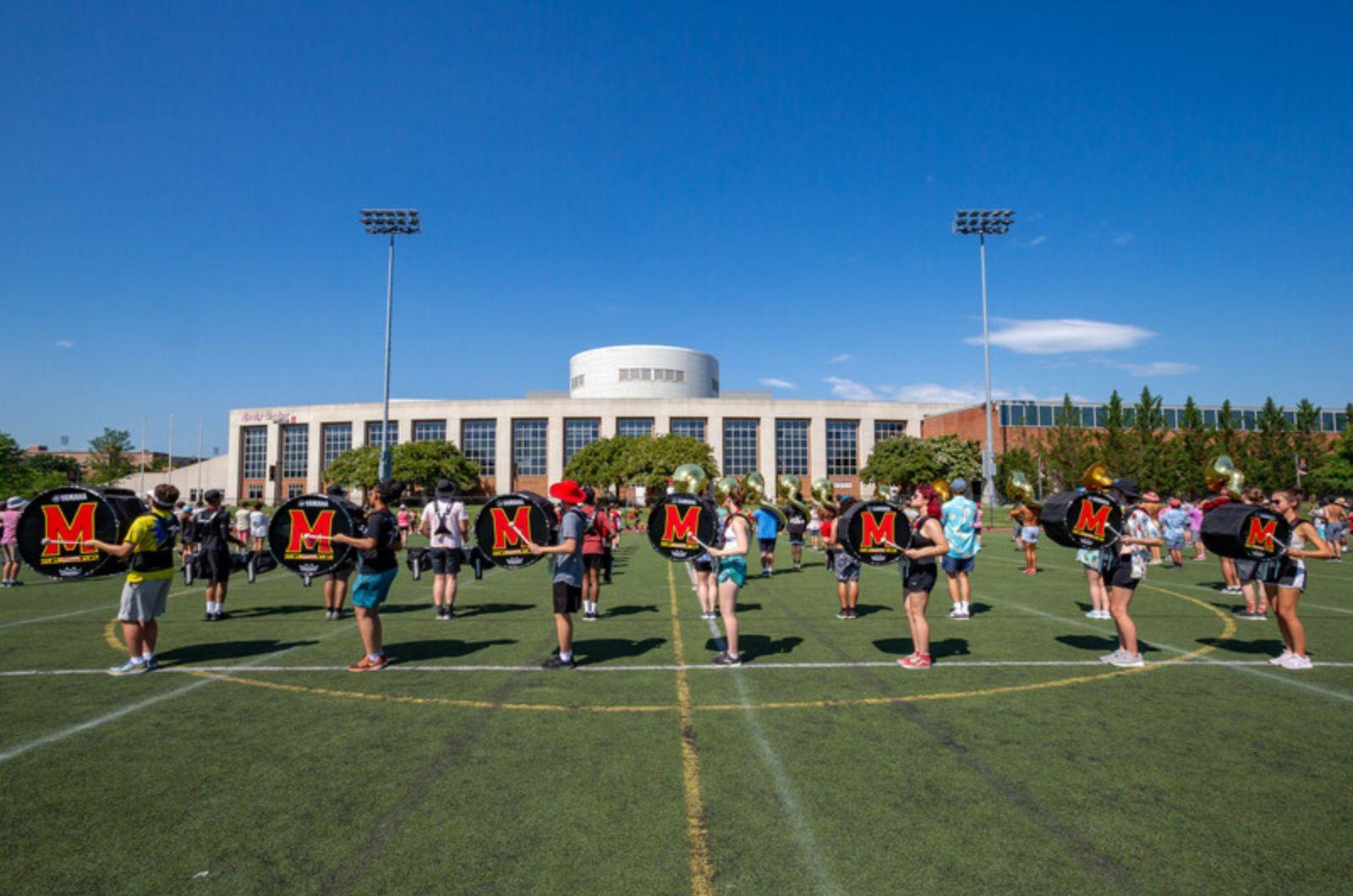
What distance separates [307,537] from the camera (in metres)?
7.85

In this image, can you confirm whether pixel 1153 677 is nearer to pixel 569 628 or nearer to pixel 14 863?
pixel 569 628

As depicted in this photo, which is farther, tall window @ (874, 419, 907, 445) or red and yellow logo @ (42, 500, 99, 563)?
tall window @ (874, 419, 907, 445)

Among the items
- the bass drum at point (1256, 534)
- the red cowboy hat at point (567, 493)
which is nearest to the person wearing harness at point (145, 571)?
the red cowboy hat at point (567, 493)

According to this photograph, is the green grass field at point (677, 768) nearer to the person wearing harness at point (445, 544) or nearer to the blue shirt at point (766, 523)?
the person wearing harness at point (445, 544)

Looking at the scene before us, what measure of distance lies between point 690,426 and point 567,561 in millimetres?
82963

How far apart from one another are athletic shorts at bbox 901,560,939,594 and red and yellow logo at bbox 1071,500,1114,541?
198 cm

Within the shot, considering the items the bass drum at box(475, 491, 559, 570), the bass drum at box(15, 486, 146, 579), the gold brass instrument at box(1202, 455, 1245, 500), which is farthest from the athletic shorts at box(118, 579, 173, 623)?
the gold brass instrument at box(1202, 455, 1245, 500)

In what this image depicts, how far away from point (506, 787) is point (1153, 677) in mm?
6855

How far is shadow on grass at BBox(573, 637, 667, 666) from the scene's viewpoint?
8.55m

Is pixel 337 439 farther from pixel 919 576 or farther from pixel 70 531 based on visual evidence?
pixel 919 576

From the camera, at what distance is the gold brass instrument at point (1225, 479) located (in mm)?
9047

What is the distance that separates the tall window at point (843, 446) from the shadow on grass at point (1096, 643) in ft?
269

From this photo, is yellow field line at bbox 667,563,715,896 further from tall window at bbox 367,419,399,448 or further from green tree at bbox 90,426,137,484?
green tree at bbox 90,426,137,484

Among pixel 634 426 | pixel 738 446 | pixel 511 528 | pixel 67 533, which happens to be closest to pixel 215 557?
pixel 67 533
